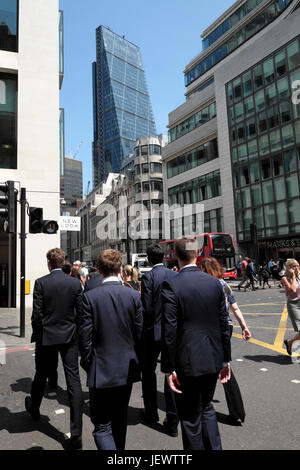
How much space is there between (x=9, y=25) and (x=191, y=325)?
17.5m

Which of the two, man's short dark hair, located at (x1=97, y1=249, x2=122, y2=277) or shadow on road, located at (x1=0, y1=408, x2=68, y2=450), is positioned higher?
man's short dark hair, located at (x1=97, y1=249, x2=122, y2=277)

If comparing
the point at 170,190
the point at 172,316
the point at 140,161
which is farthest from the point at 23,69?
the point at 140,161

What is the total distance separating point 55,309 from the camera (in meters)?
3.77

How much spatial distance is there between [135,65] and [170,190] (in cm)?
16803

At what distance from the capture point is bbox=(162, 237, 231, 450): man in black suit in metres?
2.53

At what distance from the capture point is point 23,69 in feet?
49.4

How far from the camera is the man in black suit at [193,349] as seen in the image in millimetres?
2527

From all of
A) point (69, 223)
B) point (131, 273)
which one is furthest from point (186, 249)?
point (69, 223)

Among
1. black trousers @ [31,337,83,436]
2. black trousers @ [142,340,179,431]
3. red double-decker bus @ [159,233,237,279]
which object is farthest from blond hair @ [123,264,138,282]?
red double-decker bus @ [159,233,237,279]

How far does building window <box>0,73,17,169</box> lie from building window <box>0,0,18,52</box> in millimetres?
1372

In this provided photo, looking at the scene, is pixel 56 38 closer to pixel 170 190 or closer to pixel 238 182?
pixel 238 182

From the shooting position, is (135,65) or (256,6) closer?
(256,6)

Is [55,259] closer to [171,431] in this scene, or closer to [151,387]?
[151,387]

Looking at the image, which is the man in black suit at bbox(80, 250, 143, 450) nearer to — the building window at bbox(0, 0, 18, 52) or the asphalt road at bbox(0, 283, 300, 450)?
the asphalt road at bbox(0, 283, 300, 450)
